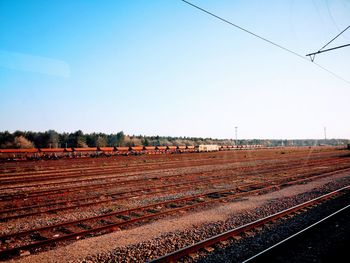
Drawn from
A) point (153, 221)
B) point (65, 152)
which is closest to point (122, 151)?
point (65, 152)

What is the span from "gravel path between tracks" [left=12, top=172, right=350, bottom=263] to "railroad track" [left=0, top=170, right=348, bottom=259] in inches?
20.3

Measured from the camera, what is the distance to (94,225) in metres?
9.03

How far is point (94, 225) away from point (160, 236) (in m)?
2.72

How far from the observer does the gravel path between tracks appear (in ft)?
21.5

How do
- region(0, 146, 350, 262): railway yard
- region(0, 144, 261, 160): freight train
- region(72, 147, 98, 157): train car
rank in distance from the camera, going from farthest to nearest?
1. region(72, 147, 98, 157): train car
2. region(0, 144, 261, 160): freight train
3. region(0, 146, 350, 262): railway yard

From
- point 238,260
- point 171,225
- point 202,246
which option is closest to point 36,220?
point 171,225

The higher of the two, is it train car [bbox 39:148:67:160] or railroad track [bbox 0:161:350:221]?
train car [bbox 39:148:67:160]

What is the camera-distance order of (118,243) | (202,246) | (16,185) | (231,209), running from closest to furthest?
1. (202,246)
2. (118,243)
3. (231,209)
4. (16,185)

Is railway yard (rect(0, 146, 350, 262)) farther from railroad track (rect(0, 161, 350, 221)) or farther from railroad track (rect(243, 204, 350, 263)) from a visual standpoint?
railroad track (rect(243, 204, 350, 263))

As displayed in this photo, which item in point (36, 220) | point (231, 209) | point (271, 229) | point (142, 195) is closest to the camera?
point (271, 229)

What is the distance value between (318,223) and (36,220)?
10.5m

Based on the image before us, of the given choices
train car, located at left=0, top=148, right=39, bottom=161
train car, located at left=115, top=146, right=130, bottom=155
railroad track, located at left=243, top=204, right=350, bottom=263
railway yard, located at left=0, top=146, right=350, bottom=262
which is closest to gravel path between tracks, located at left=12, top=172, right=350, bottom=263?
railway yard, located at left=0, top=146, right=350, bottom=262

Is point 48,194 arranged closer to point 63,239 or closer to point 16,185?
point 16,185

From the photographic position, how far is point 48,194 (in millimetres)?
14734
